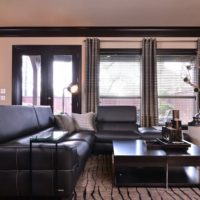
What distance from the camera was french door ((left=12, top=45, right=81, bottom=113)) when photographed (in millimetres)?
5871

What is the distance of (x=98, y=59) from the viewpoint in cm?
577

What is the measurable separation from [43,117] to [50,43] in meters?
2.48

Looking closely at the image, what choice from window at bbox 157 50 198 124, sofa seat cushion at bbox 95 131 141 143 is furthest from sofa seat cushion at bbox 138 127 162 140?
window at bbox 157 50 198 124

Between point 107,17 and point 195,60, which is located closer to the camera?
point 107,17

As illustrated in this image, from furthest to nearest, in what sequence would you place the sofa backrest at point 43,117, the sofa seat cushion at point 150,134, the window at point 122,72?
the window at point 122,72
the sofa seat cushion at point 150,134
the sofa backrest at point 43,117

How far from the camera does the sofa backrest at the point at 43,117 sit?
3.74 meters

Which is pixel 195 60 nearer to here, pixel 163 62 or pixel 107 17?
pixel 163 62

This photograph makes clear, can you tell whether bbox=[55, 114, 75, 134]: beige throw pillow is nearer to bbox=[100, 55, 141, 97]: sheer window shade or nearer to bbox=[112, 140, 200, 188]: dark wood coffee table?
bbox=[112, 140, 200, 188]: dark wood coffee table

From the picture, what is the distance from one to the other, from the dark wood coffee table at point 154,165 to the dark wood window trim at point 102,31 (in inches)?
131

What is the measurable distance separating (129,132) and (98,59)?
2.04m

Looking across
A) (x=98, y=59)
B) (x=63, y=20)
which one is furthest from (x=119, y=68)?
(x=63, y=20)

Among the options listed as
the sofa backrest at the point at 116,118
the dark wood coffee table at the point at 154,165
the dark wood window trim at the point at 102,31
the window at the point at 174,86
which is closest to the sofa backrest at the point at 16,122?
the dark wood coffee table at the point at 154,165

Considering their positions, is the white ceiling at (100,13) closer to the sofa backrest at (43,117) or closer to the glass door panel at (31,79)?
the glass door panel at (31,79)

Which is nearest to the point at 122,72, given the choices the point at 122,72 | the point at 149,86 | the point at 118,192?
the point at 122,72
